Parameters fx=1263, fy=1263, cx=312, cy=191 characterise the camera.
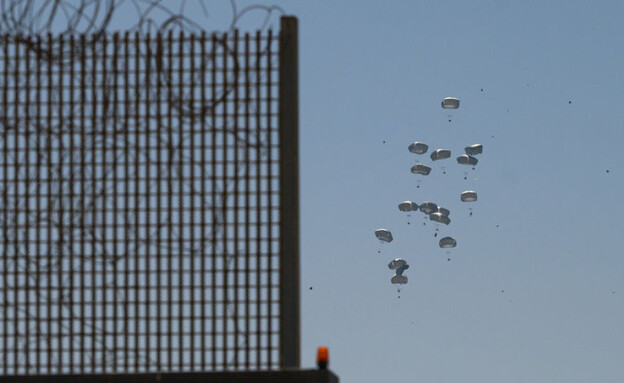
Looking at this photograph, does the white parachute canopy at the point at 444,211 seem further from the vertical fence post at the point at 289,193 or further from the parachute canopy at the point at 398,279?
the vertical fence post at the point at 289,193

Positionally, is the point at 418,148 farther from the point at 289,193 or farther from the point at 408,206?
the point at 289,193

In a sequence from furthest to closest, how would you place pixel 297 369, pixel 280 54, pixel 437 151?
pixel 437 151, pixel 280 54, pixel 297 369

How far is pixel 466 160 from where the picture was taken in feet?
215

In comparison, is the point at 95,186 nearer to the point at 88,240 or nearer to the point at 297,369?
the point at 88,240

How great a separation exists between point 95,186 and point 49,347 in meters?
2.85

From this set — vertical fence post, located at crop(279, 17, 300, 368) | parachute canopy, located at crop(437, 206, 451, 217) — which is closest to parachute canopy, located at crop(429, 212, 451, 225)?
parachute canopy, located at crop(437, 206, 451, 217)

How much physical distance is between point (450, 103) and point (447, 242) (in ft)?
24.7

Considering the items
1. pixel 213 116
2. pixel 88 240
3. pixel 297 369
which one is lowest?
pixel 297 369

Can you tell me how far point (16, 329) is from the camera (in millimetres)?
21719

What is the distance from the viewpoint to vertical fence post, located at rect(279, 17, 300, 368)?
21094 millimetres

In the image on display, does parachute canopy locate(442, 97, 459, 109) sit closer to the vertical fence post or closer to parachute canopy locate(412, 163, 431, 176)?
parachute canopy locate(412, 163, 431, 176)

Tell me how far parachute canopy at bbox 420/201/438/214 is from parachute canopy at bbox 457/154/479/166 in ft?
8.84

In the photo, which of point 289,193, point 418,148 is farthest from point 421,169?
point 289,193

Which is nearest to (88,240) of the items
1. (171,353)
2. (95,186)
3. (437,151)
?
(95,186)
